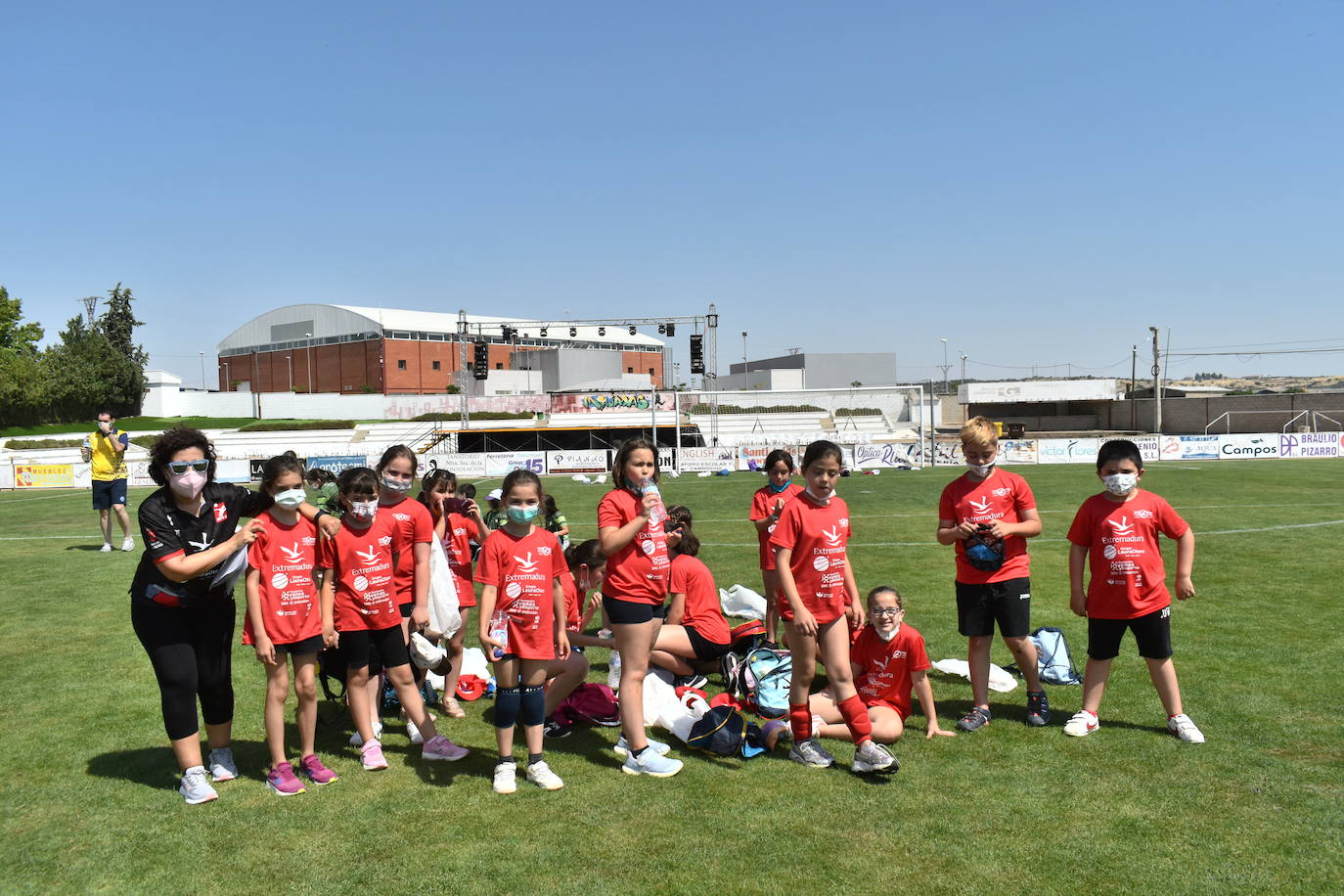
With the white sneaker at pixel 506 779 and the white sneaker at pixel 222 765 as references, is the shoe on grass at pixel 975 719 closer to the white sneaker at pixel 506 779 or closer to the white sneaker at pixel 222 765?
the white sneaker at pixel 506 779

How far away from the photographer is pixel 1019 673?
7.04 meters

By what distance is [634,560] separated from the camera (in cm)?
500

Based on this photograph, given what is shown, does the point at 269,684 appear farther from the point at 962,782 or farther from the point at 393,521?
the point at 962,782

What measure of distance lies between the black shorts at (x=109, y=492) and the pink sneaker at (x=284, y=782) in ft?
34.3

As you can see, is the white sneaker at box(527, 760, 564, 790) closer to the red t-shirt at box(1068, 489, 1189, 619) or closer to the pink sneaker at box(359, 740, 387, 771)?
the pink sneaker at box(359, 740, 387, 771)

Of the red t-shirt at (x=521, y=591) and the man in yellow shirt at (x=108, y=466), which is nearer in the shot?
the red t-shirt at (x=521, y=591)

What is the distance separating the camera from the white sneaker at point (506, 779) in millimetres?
4867

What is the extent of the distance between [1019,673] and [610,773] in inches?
142

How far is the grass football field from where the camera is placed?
154 inches

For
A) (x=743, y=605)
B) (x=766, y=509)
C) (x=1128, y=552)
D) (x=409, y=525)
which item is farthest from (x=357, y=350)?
(x=1128, y=552)

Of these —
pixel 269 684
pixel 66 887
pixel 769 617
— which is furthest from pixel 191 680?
pixel 769 617

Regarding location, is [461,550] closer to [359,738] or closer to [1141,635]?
[359,738]

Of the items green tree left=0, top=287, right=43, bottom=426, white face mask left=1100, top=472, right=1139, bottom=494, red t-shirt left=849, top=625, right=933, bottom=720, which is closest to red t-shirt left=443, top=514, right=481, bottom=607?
red t-shirt left=849, top=625, right=933, bottom=720

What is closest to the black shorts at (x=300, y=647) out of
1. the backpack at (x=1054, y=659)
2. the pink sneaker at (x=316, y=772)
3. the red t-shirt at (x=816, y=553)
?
the pink sneaker at (x=316, y=772)
